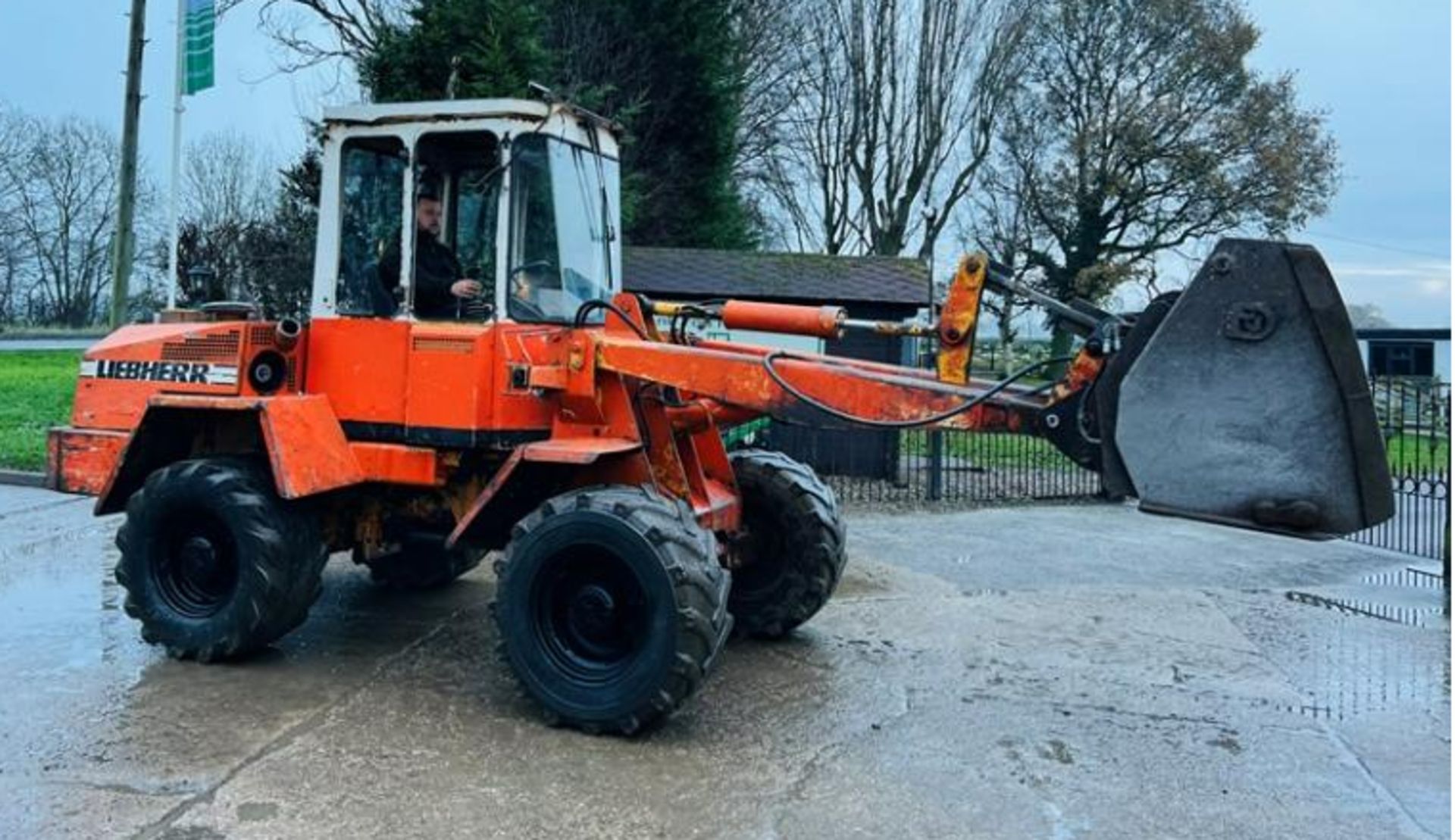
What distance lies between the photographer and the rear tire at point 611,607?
507cm

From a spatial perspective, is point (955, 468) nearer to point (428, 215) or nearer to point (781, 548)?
point (781, 548)

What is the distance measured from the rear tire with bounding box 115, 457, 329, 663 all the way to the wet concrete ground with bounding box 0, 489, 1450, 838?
0.20 meters

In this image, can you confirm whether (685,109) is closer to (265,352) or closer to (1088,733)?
(265,352)

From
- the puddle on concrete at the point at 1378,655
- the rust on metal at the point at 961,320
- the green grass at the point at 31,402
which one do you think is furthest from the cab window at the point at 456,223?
the green grass at the point at 31,402

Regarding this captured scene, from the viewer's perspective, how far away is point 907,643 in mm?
7023

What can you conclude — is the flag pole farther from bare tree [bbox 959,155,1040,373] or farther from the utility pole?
bare tree [bbox 959,155,1040,373]

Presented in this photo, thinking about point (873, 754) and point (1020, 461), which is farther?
point (1020, 461)

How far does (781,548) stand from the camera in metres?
6.88

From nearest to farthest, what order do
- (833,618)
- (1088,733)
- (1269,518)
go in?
(1269,518), (1088,733), (833,618)

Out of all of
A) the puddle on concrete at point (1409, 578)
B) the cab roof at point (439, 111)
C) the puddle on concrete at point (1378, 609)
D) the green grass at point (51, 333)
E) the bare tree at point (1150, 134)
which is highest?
the bare tree at point (1150, 134)

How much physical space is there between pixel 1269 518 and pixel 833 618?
12.1 ft

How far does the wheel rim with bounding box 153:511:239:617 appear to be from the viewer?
622 cm

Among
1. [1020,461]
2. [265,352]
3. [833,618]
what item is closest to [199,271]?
[265,352]

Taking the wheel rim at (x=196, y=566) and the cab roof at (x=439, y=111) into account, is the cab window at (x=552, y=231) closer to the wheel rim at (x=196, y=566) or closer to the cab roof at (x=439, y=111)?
the cab roof at (x=439, y=111)
